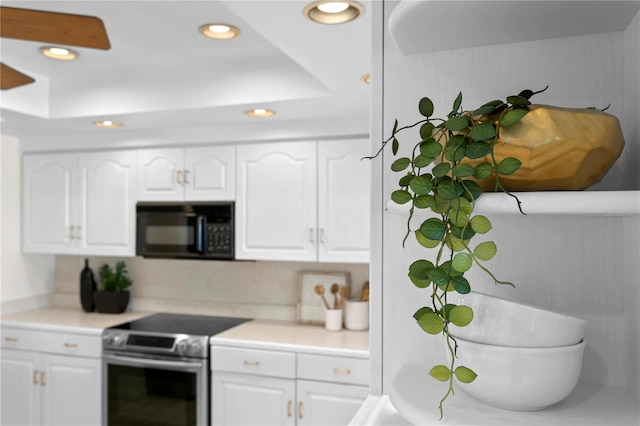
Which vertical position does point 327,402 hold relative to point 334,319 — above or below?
below

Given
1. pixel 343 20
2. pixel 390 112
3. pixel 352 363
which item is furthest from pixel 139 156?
pixel 390 112

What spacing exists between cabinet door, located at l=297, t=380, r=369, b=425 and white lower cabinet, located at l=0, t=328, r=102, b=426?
126cm

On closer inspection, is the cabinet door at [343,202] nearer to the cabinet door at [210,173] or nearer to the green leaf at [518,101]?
the cabinet door at [210,173]

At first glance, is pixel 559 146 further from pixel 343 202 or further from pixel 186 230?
pixel 186 230

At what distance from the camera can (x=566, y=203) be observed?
0.56 metres

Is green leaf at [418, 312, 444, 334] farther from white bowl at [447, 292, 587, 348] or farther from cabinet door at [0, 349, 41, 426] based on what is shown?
cabinet door at [0, 349, 41, 426]

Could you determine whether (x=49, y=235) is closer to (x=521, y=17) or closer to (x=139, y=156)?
(x=139, y=156)

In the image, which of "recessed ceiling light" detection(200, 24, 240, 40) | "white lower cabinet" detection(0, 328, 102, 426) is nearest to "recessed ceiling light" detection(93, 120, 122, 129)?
"recessed ceiling light" detection(200, 24, 240, 40)

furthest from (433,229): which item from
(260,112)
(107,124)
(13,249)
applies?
(13,249)

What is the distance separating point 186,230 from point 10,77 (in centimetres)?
159

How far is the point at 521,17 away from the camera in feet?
2.32

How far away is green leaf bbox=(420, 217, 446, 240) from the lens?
60 centimetres

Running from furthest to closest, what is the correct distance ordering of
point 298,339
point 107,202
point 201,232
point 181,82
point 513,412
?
1. point 107,202
2. point 201,232
3. point 298,339
4. point 181,82
5. point 513,412

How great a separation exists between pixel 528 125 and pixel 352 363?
228cm
